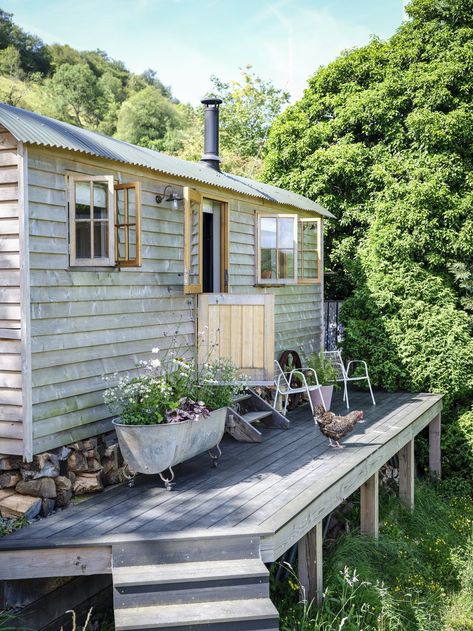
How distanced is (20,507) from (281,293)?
581cm

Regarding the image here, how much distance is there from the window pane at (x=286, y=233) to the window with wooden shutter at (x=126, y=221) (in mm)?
3485

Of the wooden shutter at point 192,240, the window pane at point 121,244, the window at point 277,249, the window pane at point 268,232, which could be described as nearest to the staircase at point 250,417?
the wooden shutter at point 192,240

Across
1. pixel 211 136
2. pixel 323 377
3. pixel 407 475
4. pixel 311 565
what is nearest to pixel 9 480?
pixel 311 565

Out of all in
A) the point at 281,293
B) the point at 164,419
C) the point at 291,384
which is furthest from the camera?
the point at 281,293

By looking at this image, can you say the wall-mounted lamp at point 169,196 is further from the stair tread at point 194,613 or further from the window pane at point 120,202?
the stair tread at point 194,613

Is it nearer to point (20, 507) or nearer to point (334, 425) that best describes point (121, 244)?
point (20, 507)

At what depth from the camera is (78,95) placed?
1443 inches

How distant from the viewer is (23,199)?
198 inches

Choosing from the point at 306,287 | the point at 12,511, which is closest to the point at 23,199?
the point at 12,511

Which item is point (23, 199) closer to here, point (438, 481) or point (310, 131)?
point (438, 481)

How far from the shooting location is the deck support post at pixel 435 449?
10469 mm

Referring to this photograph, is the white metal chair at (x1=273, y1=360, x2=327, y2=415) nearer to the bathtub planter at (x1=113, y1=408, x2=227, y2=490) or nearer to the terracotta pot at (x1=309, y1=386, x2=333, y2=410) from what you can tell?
the terracotta pot at (x1=309, y1=386, x2=333, y2=410)

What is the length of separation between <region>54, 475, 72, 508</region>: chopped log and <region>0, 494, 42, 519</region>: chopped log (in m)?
0.20

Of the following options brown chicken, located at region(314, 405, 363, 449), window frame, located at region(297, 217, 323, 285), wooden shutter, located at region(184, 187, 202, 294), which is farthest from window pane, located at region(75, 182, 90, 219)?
window frame, located at region(297, 217, 323, 285)
